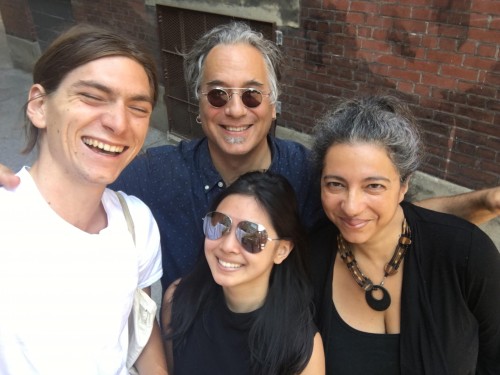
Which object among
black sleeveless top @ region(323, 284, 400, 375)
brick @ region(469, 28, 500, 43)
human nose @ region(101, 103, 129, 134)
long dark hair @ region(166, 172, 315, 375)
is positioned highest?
human nose @ region(101, 103, 129, 134)

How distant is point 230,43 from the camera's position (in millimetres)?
1949

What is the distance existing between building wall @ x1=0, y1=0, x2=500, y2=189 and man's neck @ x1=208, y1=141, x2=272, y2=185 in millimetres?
2121

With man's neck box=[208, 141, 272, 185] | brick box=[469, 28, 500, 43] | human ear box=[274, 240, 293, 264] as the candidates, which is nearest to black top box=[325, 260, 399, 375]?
human ear box=[274, 240, 293, 264]

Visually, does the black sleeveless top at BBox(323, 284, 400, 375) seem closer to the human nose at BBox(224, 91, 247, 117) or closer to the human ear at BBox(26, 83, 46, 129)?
the human nose at BBox(224, 91, 247, 117)

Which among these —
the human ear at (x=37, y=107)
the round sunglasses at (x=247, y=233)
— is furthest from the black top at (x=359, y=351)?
the human ear at (x=37, y=107)

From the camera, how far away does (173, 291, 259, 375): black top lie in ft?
5.46

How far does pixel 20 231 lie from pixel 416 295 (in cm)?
137

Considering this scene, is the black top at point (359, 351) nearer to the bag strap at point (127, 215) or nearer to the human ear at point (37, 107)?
the bag strap at point (127, 215)

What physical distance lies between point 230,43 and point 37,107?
0.89m

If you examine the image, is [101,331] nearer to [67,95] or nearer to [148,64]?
[67,95]

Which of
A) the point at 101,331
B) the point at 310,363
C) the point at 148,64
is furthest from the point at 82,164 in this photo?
the point at 310,363

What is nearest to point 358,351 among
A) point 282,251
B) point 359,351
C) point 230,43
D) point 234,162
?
point 359,351

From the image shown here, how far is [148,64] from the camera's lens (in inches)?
59.7

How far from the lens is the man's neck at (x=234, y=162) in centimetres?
208
